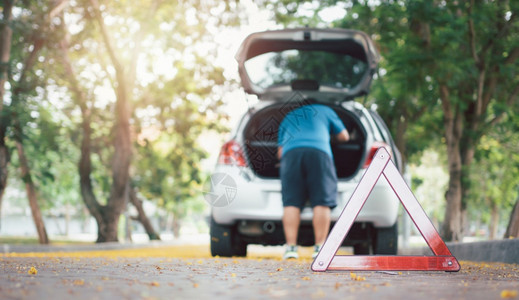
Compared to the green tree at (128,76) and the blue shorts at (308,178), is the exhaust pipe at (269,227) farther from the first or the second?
the green tree at (128,76)

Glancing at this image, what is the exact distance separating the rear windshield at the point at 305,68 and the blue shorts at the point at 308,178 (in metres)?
1.31

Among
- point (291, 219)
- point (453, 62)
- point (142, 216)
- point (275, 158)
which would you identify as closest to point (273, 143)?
point (275, 158)

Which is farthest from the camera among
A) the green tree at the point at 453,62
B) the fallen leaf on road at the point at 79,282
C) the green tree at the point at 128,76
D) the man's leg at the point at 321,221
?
the green tree at the point at 128,76

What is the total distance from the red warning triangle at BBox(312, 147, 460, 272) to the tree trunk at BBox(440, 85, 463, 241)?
29.0 ft

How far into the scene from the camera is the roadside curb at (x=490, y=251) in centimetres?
669

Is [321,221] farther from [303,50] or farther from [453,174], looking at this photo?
[453,174]

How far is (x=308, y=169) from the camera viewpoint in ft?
22.9

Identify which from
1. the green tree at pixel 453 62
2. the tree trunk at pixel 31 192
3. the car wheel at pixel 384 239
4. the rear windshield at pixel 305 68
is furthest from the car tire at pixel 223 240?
the tree trunk at pixel 31 192

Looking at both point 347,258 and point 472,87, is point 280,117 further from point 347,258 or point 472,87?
point 472,87

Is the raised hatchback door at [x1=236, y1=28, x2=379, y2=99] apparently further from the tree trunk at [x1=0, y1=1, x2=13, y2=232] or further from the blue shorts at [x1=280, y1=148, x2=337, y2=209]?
the tree trunk at [x1=0, y1=1, x2=13, y2=232]

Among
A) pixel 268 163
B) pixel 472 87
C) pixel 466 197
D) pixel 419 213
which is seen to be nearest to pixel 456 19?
pixel 472 87

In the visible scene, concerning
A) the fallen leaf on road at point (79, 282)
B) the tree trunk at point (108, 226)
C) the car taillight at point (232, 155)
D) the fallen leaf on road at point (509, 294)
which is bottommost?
the tree trunk at point (108, 226)

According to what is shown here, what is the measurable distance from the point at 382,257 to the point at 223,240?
9.21ft

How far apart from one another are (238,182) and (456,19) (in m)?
6.31
